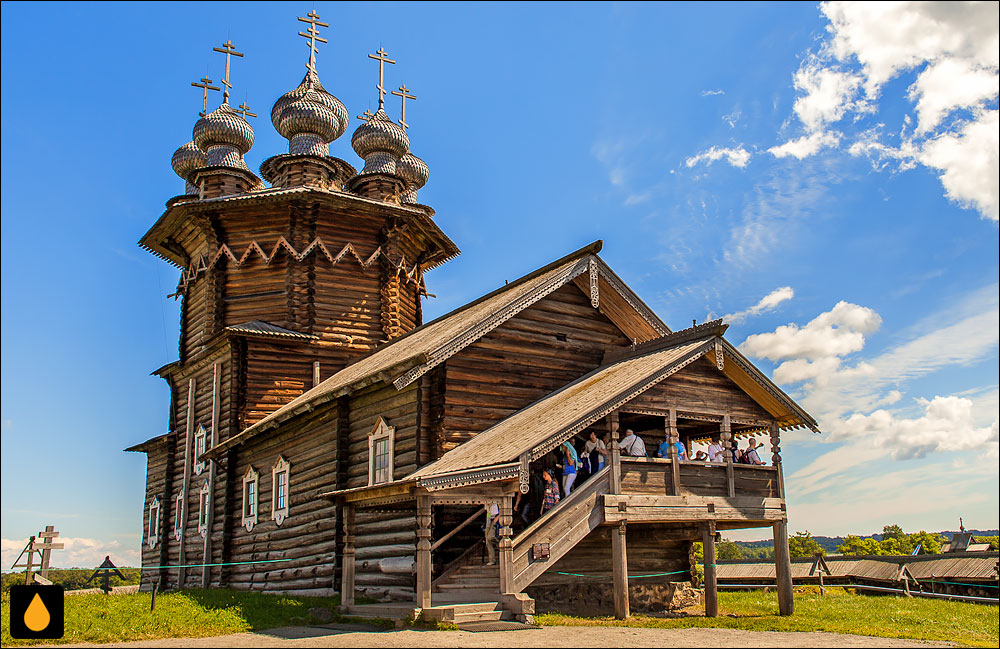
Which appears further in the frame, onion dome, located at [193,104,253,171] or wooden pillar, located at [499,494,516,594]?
onion dome, located at [193,104,253,171]

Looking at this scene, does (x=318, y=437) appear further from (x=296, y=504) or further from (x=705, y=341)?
(x=705, y=341)

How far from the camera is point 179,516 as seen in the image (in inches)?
1144

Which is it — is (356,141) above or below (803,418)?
above

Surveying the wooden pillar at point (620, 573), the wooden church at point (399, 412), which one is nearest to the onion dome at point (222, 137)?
the wooden church at point (399, 412)

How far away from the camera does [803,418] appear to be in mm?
18078

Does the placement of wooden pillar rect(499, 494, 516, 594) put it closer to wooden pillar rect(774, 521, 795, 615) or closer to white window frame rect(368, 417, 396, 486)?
white window frame rect(368, 417, 396, 486)

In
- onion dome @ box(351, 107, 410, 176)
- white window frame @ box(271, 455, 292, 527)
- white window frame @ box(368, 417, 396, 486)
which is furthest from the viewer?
onion dome @ box(351, 107, 410, 176)

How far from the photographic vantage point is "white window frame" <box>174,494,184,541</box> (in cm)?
2841

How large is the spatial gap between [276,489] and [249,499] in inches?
86.5

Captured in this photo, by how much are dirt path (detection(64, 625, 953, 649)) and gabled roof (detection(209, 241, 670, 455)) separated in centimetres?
541

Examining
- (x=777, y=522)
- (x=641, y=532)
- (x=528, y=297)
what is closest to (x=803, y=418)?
(x=777, y=522)

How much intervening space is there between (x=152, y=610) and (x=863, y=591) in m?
26.1

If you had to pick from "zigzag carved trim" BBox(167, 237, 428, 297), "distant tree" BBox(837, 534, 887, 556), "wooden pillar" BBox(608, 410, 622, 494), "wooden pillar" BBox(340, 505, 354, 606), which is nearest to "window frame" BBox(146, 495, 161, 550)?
"zigzag carved trim" BBox(167, 237, 428, 297)

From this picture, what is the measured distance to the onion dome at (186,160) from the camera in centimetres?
3656
